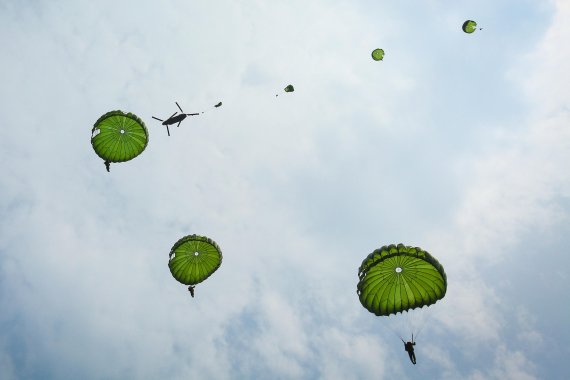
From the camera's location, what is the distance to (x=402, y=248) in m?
16.3

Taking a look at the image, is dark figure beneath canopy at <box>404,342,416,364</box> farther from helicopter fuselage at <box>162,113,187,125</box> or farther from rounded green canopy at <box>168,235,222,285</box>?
helicopter fuselage at <box>162,113,187,125</box>

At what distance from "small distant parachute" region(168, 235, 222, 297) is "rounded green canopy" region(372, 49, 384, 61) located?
70.2ft

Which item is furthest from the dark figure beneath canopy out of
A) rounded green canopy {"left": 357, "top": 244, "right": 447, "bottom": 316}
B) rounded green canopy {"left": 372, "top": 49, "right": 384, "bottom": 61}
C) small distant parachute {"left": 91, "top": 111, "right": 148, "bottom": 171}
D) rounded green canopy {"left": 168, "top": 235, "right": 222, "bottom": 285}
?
rounded green canopy {"left": 372, "top": 49, "right": 384, "bottom": 61}

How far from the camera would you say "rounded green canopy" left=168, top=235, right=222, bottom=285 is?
69.5ft

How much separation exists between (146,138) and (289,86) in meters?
13.2

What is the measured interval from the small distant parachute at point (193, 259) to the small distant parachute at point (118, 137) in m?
6.17

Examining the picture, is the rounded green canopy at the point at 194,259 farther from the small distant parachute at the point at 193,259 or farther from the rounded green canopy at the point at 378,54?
the rounded green canopy at the point at 378,54

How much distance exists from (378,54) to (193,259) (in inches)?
905

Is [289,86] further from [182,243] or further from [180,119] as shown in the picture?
[182,243]

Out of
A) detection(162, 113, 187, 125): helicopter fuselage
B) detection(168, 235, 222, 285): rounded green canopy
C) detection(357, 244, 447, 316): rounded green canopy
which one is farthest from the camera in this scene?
detection(162, 113, 187, 125): helicopter fuselage

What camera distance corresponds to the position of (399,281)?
17.5 m

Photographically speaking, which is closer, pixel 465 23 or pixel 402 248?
pixel 402 248

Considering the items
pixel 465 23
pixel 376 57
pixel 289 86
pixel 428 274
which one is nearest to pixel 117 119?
pixel 289 86

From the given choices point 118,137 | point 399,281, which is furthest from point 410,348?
point 118,137
